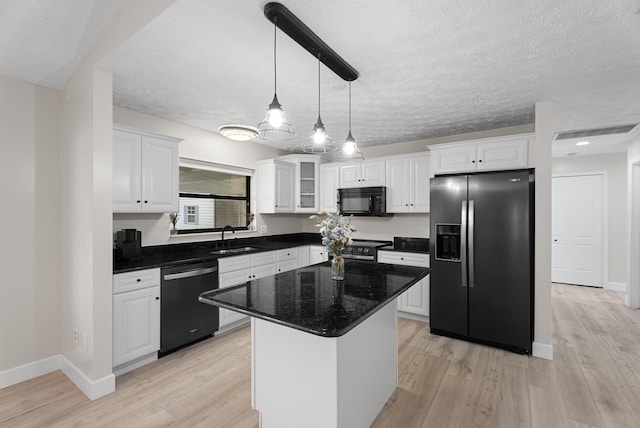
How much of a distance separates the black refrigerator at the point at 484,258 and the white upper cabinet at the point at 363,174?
1.00m

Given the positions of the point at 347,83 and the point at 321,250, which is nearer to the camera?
the point at 347,83

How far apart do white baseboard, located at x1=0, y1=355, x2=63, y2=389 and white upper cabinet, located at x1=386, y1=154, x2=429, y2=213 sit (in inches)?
158

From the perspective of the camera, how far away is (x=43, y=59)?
7.57 feet

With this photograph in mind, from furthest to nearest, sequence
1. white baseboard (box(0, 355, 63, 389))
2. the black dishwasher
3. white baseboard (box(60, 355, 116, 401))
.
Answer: the black dishwasher < white baseboard (box(0, 355, 63, 389)) < white baseboard (box(60, 355, 116, 401))

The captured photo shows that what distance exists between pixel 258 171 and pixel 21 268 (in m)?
2.90

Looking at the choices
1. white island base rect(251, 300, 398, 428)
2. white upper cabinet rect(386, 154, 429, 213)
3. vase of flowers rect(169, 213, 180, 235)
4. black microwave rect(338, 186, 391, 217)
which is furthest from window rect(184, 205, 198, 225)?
white upper cabinet rect(386, 154, 429, 213)

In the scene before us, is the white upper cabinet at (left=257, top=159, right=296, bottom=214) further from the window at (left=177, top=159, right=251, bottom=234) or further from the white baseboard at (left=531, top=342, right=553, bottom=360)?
the white baseboard at (left=531, top=342, right=553, bottom=360)

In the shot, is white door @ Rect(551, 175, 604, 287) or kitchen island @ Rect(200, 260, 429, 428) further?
white door @ Rect(551, 175, 604, 287)

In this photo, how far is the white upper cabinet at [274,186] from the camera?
4.58m

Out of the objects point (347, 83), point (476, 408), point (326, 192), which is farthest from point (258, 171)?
point (476, 408)

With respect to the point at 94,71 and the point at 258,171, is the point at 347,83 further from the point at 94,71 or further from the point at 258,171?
the point at 258,171

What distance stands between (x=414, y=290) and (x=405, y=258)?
0.43 meters

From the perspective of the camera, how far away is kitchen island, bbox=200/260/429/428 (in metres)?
1.53

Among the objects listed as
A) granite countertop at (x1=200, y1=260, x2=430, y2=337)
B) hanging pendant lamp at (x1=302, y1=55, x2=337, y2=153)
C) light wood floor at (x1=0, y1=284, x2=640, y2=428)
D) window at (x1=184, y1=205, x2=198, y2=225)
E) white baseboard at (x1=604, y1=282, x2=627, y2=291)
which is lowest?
light wood floor at (x1=0, y1=284, x2=640, y2=428)
